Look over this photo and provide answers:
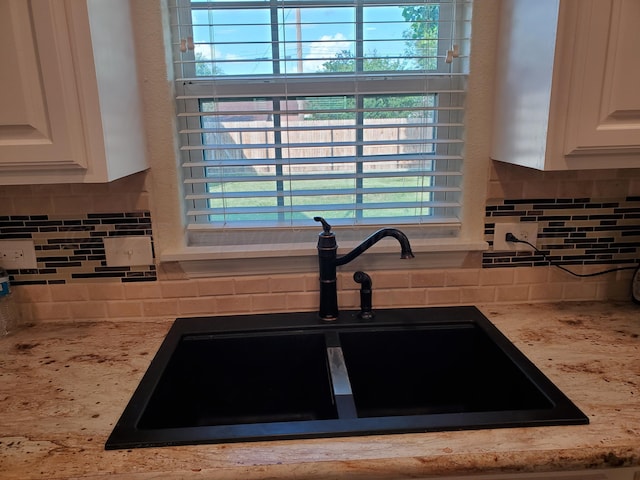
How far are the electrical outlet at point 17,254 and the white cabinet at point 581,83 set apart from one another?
4.61ft

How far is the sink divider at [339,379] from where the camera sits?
1.04 meters

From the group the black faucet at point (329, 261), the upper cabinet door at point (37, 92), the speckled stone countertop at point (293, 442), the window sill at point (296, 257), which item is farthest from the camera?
the window sill at point (296, 257)

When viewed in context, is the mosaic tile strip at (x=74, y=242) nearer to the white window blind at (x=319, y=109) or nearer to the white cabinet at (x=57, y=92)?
the white window blind at (x=319, y=109)

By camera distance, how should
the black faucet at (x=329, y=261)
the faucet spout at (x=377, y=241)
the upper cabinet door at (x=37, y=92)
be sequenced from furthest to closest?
the black faucet at (x=329, y=261)
the faucet spout at (x=377, y=241)
the upper cabinet door at (x=37, y=92)

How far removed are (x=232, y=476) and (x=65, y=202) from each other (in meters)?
0.96

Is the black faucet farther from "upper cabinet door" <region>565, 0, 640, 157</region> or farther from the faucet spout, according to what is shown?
"upper cabinet door" <region>565, 0, 640, 157</region>

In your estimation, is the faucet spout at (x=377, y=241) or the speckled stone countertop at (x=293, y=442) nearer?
the speckled stone countertop at (x=293, y=442)

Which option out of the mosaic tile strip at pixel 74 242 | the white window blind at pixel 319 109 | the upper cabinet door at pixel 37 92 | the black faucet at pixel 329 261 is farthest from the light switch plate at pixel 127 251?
the black faucet at pixel 329 261

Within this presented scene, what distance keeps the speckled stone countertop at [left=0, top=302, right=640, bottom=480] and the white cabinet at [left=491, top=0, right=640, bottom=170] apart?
0.49 m

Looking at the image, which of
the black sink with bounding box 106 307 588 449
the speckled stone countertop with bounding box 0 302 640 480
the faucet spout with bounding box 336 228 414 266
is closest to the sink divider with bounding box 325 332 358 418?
the black sink with bounding box 106 307 588 449

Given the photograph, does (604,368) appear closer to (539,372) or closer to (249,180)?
(539,372)

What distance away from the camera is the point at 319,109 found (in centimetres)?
148

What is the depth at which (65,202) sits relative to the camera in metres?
1.41

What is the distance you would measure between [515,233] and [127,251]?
1171 millimetres
